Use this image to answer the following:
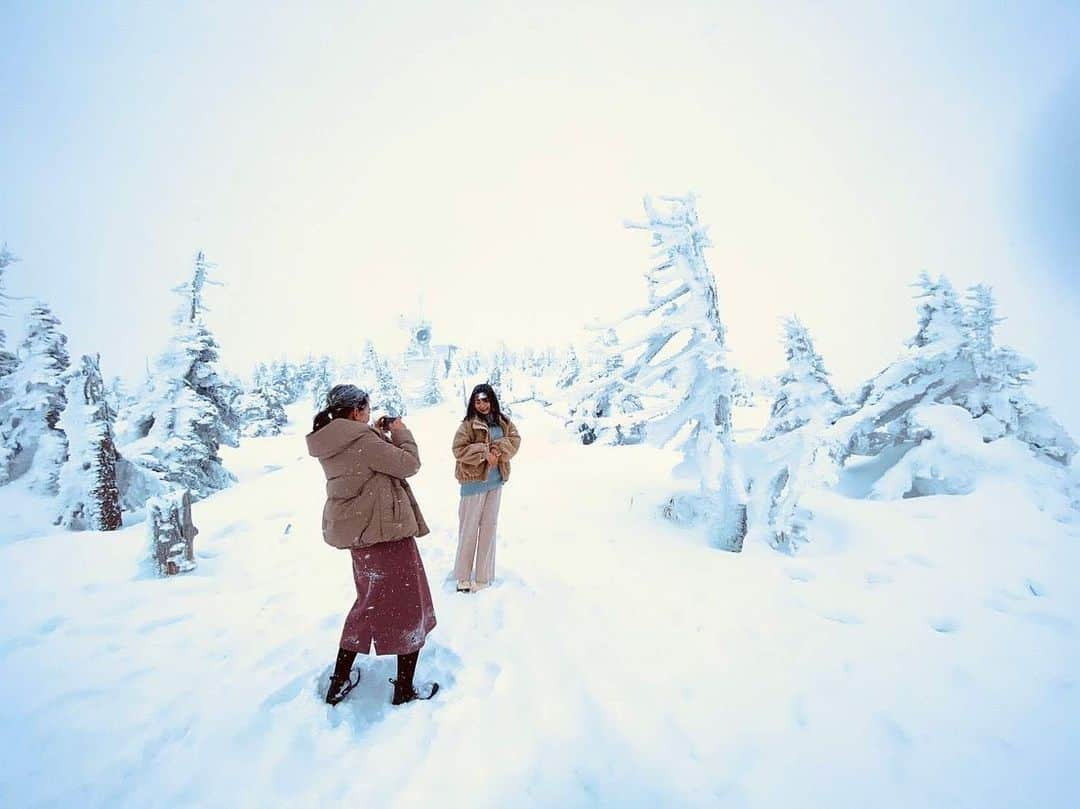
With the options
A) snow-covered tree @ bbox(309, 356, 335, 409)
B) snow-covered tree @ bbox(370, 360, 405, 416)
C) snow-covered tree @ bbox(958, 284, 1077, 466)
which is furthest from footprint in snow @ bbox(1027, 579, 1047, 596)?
snow-covered tree @ bbox(309, 356, 335, 409)

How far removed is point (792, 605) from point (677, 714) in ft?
7.23

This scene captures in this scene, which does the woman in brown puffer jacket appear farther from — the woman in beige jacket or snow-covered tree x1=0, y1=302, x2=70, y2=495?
snow-covered tree x1=0, y1=302, x2=70, y2=495

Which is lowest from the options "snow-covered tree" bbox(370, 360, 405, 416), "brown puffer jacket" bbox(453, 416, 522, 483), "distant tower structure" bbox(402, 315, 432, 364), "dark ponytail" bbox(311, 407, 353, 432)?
"snow-covered tree" bbox(370, 360, 405, 416)

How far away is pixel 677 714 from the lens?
123 inches

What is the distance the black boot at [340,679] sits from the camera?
316 centimetres

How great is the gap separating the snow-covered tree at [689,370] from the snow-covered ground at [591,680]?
116 cm

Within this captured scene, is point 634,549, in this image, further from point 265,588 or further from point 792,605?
point 265,588

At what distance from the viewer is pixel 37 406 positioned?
17.1 metres

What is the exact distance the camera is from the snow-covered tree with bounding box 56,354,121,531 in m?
11.6

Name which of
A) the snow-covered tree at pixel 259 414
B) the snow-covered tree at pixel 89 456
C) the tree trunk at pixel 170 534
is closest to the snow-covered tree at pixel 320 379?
the snow-covered tree at pixel 259 414

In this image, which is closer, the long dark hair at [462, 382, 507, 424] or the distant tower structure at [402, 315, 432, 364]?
the long dark hair at [462, 382, 507, 424]

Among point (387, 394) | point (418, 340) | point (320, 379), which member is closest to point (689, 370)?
point (387, 394)

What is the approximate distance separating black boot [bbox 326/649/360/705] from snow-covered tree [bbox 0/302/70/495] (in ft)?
71.3

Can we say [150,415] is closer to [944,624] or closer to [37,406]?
[37,406]
